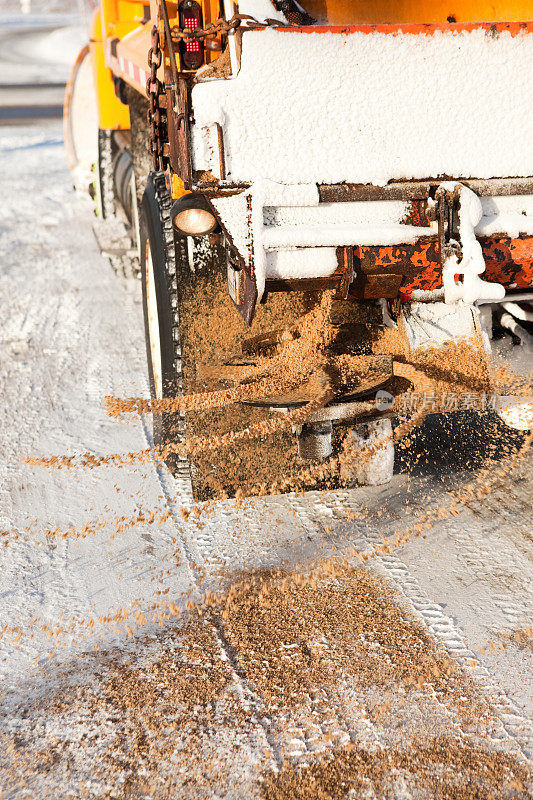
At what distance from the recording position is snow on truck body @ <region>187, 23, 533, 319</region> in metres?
2.06

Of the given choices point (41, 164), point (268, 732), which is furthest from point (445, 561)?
point (41, 164)

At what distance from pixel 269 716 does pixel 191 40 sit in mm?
1885

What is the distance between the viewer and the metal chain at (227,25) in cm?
206

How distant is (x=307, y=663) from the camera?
7.02 feet

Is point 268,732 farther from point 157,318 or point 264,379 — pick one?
point 157,318

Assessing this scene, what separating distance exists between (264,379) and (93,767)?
1.28m

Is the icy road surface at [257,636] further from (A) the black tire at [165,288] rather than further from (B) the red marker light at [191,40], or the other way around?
(B) the red marker light at [191,40]

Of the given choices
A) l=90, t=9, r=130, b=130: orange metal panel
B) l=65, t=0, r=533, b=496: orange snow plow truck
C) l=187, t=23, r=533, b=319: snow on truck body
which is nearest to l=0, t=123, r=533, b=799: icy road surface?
l=65, t=0, r=533, b=496: orange snow plow truck

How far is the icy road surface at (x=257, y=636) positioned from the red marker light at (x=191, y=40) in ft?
5.01

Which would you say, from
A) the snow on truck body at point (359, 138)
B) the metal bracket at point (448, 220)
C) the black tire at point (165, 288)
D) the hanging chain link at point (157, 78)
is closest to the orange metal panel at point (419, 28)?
the snow on truck body at point (359, 138)

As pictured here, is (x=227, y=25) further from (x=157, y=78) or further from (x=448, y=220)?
(x=448, y=220)

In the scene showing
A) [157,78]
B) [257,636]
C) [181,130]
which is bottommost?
[257,636]

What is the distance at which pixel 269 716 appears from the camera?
195cm

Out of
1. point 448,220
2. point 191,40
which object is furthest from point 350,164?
point 191,40
